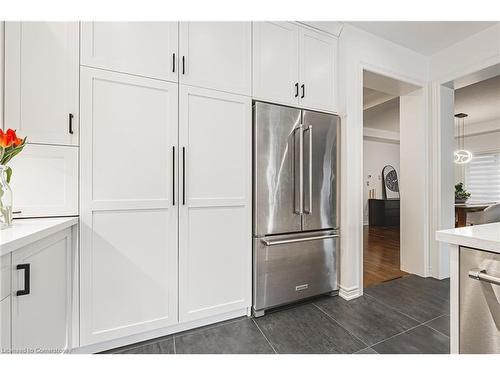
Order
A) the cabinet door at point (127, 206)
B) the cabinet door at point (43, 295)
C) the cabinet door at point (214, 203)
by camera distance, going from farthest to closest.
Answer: the cabinet door at point (214, 203) → the cabinet door at point (127, 206) → the cabinet door at point (43, 295)

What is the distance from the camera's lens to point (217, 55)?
172cm

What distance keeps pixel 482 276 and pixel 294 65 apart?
190 centimetres

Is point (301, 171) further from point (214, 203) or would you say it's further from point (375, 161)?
point (375, 161)

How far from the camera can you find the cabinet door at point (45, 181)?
4.25 feet

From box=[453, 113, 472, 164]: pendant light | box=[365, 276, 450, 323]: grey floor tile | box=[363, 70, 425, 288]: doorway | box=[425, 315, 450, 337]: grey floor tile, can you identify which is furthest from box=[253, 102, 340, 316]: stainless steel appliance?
box=[453, 113, 472, 164]: pendant light

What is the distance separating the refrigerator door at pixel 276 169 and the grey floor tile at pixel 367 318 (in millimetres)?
767

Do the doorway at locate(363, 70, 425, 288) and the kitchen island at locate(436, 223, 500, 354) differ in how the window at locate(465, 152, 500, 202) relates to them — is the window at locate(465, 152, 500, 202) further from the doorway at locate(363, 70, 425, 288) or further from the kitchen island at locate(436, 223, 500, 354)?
the kitchen island at locate(436, 223, 500, 354)

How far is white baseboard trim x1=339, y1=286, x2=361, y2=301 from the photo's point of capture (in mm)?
2154

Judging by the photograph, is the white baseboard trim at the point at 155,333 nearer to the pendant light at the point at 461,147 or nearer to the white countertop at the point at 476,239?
the white countertop at the point at 476,239

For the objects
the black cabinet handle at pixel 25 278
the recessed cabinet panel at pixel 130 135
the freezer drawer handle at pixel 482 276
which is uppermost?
the recessed cabinet panel at pixel 130 135

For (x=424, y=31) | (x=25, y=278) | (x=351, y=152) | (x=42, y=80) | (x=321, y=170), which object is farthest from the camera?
(x=424, y=31)

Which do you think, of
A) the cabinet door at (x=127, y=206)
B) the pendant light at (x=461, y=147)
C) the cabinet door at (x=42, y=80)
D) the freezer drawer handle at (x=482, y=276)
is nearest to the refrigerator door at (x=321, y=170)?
the cabinet door at (x=127, y=206)

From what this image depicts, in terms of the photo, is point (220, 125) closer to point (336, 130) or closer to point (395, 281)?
point (336, 130)

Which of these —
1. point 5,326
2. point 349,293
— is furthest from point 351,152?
point 5,326
